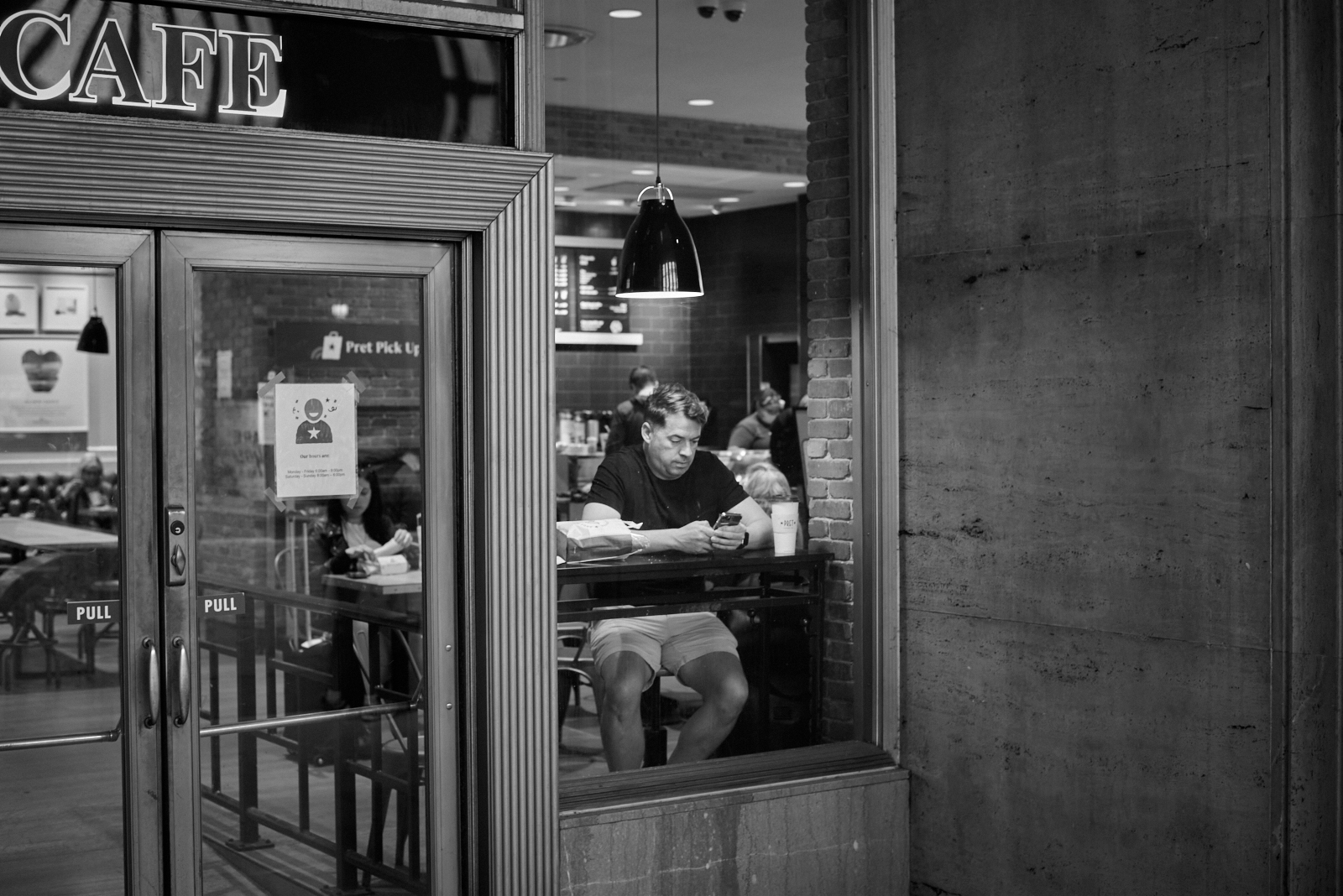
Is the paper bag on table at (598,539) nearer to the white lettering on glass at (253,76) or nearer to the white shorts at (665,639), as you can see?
the white shorts at (665,639)

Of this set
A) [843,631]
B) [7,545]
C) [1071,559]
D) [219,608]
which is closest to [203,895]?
[219,608]

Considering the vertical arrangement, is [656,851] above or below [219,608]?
below

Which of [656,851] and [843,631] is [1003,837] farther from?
[656,851]

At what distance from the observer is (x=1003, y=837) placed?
3826 mm

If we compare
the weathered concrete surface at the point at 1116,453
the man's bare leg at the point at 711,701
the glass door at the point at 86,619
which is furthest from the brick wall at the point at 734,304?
the glass door at the point at 86,619

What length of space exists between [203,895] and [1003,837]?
210 centimetres

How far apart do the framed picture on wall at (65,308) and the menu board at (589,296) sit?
45.3 inches

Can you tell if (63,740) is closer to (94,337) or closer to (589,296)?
(94,337)

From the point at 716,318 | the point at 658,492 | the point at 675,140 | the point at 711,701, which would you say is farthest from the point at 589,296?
the point at 711,701

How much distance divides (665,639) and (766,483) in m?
0.55

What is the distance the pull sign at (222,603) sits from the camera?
328cm

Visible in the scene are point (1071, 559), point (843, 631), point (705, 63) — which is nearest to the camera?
point (1071, 559)

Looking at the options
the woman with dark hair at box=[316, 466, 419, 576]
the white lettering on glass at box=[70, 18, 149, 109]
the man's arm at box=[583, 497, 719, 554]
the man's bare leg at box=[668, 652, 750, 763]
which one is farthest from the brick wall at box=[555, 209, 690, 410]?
the white lettering on glass at box=[70, 18, 149, 109]

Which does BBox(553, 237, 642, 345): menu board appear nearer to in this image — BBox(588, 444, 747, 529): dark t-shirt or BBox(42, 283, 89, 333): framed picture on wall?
BBox(588, 444, 747, 529): dark t-shirt
